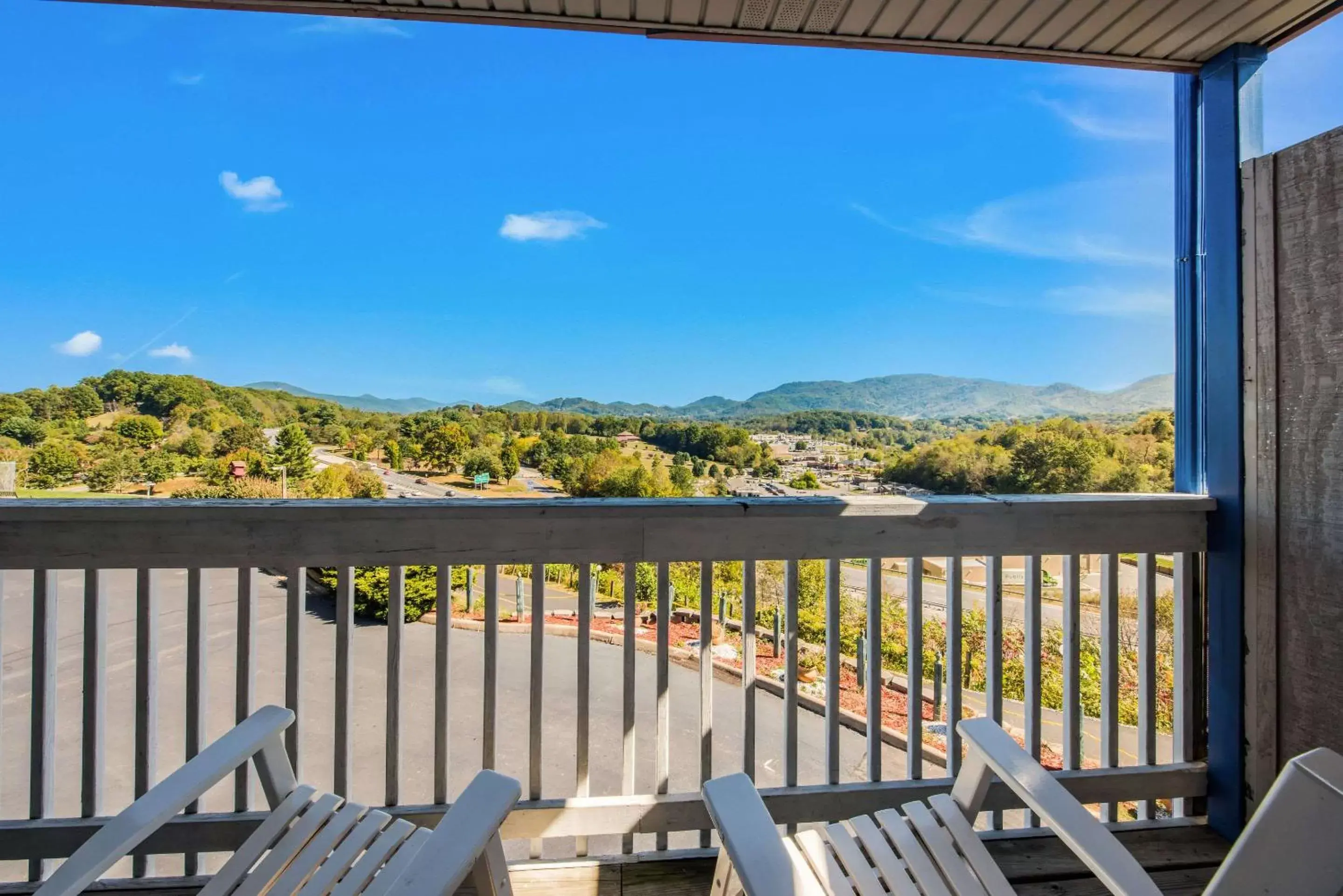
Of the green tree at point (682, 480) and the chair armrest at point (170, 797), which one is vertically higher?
the green tree at point (682, 480)

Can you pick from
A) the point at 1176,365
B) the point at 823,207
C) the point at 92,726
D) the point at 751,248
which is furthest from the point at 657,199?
the point at 92,726

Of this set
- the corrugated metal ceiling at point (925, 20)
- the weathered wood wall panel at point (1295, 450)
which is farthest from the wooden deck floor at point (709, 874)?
the corrugated metal ceiling at point (925, 20)

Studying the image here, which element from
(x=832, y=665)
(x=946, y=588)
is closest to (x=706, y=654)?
(x=832, y=665)

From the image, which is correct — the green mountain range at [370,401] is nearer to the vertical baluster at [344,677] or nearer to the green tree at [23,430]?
the green tree at [23,430]

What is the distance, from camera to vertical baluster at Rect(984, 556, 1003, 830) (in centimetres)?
171

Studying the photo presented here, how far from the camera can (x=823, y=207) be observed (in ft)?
10.3

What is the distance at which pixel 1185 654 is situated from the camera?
1.81m

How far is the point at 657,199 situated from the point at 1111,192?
82.3 inches

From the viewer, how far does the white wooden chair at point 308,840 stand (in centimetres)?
83

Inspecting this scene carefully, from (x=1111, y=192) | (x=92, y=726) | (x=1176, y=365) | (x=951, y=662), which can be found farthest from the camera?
(x=1111, y=192)

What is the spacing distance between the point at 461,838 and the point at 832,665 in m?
1.09

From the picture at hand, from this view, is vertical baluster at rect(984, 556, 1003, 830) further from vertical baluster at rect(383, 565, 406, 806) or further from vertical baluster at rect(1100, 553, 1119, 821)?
vertical baluster at rect(383, 565, 406, 806)

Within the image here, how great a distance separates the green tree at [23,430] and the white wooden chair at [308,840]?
1.20 m

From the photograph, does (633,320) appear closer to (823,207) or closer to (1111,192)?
(823,207)
